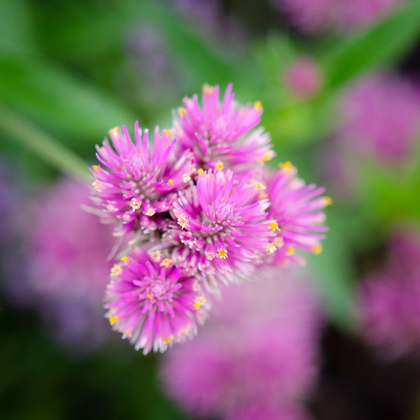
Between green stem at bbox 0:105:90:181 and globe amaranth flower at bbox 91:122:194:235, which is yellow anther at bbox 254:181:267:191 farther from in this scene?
green stem at bbox 0:105:90:181

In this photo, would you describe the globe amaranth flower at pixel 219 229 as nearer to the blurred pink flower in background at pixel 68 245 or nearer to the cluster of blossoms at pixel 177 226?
the cluster of blossoms at pixel 177 226

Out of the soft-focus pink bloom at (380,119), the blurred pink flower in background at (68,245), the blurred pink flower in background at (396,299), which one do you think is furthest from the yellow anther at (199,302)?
the soft-focus pink bloom at (380,119)

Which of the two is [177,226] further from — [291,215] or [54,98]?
[54,98]

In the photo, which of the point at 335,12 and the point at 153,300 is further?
the point at 335,12

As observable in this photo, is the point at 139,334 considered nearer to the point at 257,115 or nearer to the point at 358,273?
the point at 257,115

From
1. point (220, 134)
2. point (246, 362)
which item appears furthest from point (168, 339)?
point (246, 362)
